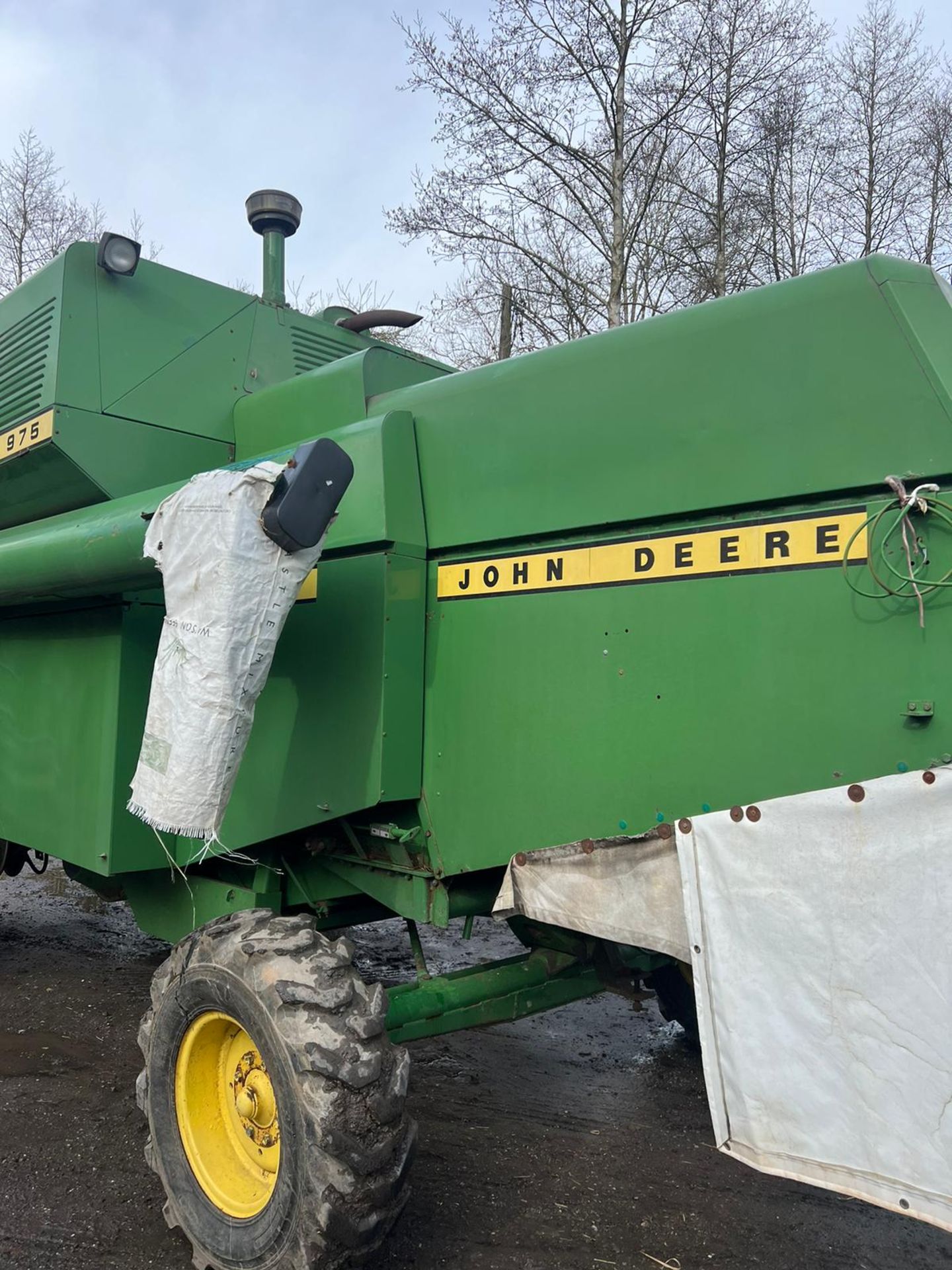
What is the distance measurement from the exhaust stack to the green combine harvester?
2.39 ft

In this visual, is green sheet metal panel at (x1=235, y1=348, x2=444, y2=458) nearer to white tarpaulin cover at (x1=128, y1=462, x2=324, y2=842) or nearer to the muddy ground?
white tarpaulin cover at (x1=128, y1=462, x2=324, y2=842)

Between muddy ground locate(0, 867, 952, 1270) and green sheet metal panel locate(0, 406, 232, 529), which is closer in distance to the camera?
muddy ground locate(0, 867, 952, 1270)

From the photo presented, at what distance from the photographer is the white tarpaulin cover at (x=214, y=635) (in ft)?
8.91

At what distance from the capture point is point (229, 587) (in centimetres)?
272

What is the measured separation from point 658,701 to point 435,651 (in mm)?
792

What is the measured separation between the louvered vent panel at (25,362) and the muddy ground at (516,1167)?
9.00 ft

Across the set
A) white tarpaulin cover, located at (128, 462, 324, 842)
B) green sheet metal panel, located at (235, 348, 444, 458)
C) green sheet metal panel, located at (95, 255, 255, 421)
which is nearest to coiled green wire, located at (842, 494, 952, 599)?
white tarpaulin cover, located at (128, 462, 324, 842)

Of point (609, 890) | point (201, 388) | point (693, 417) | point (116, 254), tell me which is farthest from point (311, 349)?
point (609, 890)

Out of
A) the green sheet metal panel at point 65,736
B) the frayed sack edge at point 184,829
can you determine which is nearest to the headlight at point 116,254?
the green sheet metal panel at point 65,736

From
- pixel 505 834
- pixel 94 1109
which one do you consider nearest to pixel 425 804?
pixel 505 834

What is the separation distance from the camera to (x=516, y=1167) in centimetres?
348

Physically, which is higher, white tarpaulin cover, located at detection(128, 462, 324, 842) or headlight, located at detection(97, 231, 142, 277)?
headlight, located at detection(97, 231, 142, 277)

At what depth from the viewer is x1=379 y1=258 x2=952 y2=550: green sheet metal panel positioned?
7.37ft

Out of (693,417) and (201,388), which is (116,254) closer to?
(201,388)
